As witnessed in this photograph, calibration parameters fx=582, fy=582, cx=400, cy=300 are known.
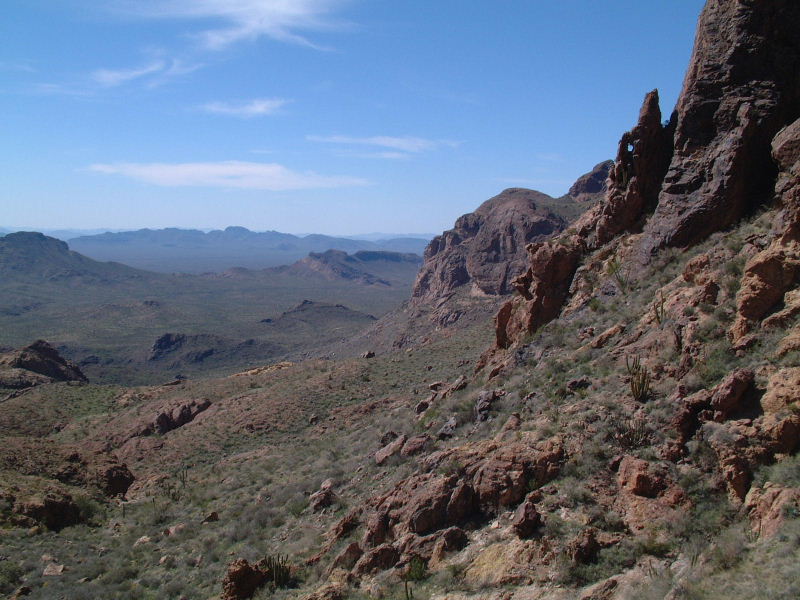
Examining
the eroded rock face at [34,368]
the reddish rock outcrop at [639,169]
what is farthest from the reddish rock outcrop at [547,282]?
Answer: the eroded rock face at [34,368]

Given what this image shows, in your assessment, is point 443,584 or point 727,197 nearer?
point 443,584

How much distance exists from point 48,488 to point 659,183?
85.4 ft

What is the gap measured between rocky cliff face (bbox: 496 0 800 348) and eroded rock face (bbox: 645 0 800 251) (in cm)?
3

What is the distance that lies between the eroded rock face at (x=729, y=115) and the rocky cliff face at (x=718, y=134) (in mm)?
27

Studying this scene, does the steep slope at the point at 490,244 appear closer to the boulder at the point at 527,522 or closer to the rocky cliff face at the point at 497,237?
the rocky cliff face at the point at 497,237

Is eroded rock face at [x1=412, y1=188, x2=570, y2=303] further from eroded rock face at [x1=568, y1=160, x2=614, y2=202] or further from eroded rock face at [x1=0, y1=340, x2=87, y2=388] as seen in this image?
eroded rock face at [x1=0, y1=340, x2=87, y2=388]

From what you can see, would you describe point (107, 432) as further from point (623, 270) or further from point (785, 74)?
point (785, 74)

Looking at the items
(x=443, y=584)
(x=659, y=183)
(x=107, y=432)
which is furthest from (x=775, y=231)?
(x=107, y=432)

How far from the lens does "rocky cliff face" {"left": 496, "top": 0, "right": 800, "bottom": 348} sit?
15984mm

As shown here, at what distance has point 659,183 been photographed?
20.3 meters

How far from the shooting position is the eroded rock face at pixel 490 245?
75.4m

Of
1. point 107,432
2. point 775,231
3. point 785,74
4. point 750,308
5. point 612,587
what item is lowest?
point 107,432

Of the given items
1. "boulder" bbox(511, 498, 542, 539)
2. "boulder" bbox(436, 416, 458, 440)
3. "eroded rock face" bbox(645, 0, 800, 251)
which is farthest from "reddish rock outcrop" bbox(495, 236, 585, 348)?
"boulder" bbox(511, 498, 542, 539)

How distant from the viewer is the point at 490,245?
82.0 metres
